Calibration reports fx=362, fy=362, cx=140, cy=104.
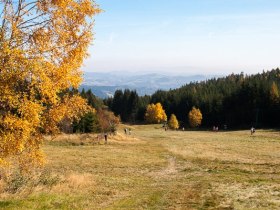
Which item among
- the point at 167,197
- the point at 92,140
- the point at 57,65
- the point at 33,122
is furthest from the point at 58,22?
the point at 92,140

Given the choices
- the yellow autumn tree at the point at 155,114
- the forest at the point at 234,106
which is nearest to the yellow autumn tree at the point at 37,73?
the forest at the point at 234,106

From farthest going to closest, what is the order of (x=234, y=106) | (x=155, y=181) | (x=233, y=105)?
(x=233, y=105)
(x=234, y=106)
(x=155, y=181)

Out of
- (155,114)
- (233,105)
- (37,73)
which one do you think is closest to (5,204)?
(37,73)

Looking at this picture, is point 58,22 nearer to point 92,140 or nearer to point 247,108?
point 92,140

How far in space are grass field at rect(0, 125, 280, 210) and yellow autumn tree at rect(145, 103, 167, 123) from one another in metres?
95.2

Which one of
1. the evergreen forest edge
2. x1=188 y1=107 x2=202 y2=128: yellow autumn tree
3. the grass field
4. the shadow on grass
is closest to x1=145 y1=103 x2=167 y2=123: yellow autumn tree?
the evergreen forest edge

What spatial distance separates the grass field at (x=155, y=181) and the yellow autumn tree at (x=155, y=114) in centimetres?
9521

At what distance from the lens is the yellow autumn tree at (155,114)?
149 metres

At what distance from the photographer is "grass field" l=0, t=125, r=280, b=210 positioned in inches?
744

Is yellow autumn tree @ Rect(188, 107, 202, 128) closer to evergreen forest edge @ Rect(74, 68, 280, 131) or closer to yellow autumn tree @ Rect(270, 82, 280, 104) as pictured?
evergreen forest edge @ Rect(74, 68, 280, 131)

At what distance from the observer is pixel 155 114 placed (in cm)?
14912

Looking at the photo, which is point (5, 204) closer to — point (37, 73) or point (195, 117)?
point (37, 73)

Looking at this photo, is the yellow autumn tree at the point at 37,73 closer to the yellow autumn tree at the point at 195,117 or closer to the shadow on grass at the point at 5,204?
the shadow on grass at the point at 5,204

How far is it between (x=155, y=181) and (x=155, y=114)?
11987 cm
